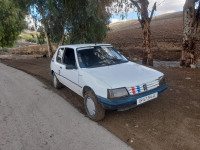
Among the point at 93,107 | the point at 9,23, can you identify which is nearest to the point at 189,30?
the point at 93,107

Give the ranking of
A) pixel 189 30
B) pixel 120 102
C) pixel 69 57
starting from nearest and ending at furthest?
1. pixel 120 102
2. pixel 69 57
3. pixel 189 30

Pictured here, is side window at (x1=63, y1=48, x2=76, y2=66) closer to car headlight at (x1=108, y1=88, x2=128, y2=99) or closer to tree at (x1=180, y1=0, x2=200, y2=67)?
car headlight at (x1=108, y1=88, x2=128, y2=99)

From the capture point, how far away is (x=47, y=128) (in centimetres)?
358

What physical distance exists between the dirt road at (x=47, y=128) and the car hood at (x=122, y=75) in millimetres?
1041

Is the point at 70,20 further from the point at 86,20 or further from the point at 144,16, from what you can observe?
the point at 144,16

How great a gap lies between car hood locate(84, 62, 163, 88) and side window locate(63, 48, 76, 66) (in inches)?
30.8

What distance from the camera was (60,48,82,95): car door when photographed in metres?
4.22

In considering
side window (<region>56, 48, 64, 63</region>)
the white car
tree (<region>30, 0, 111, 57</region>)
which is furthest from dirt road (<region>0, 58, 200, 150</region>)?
tree (<region>30, 0, 111, 57</region>)

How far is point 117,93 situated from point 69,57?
7.32ft

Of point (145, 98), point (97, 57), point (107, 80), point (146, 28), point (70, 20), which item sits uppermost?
point (70, 20)

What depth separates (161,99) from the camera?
4.73 m

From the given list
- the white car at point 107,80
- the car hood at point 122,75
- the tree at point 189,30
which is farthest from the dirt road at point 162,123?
the tree at point 189,30

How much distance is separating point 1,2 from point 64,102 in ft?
79.4

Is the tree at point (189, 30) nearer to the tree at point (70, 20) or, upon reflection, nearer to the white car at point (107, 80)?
the tree at point (70, 20)
